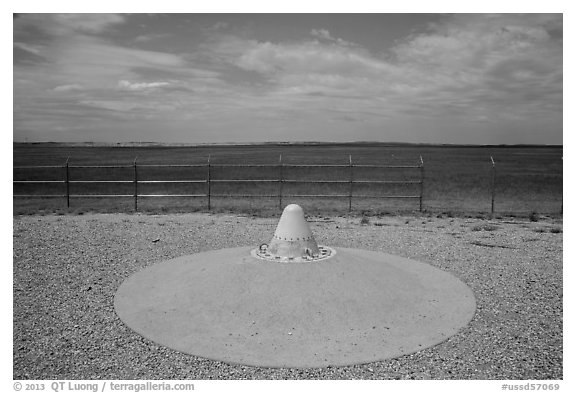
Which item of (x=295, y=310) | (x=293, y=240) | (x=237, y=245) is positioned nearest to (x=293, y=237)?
(x=293, y=240)

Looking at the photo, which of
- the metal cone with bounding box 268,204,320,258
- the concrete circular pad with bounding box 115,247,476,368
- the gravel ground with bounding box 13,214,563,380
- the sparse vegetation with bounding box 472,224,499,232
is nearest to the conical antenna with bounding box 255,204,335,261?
the metal cone with bounding box 268,204,320,258

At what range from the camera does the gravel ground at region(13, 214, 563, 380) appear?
5.52 meters

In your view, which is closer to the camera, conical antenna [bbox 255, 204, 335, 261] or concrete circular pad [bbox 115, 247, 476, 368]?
concrete circular pad [bbox 115, 247, 476, 368]

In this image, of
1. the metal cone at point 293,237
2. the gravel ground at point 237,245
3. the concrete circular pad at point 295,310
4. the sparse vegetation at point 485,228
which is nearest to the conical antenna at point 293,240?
the metal cone at point 293,237

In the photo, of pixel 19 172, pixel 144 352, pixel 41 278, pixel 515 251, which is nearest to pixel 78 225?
pixel 41 278

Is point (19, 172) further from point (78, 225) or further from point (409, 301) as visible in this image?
point (409, 301)

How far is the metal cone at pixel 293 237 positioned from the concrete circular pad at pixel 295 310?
300 millimetres

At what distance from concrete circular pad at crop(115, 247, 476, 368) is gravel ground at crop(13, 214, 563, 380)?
0.22m

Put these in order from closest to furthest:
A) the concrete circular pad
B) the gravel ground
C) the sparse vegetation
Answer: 1. the gravel ground
2. the concrete circular pad
3. the sparse vegetation

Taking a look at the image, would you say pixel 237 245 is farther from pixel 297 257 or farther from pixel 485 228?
pixel 485 228

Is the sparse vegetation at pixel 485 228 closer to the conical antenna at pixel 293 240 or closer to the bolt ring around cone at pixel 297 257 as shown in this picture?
the bolt ring around cone at pixel 297 257

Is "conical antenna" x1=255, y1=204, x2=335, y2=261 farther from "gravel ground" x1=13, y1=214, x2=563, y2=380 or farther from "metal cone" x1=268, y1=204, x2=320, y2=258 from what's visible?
"gravel ground" x1=13, y1=214, x2=563, y2=380

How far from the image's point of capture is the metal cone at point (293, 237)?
7.91 m

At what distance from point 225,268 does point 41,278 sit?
12.2 feet
